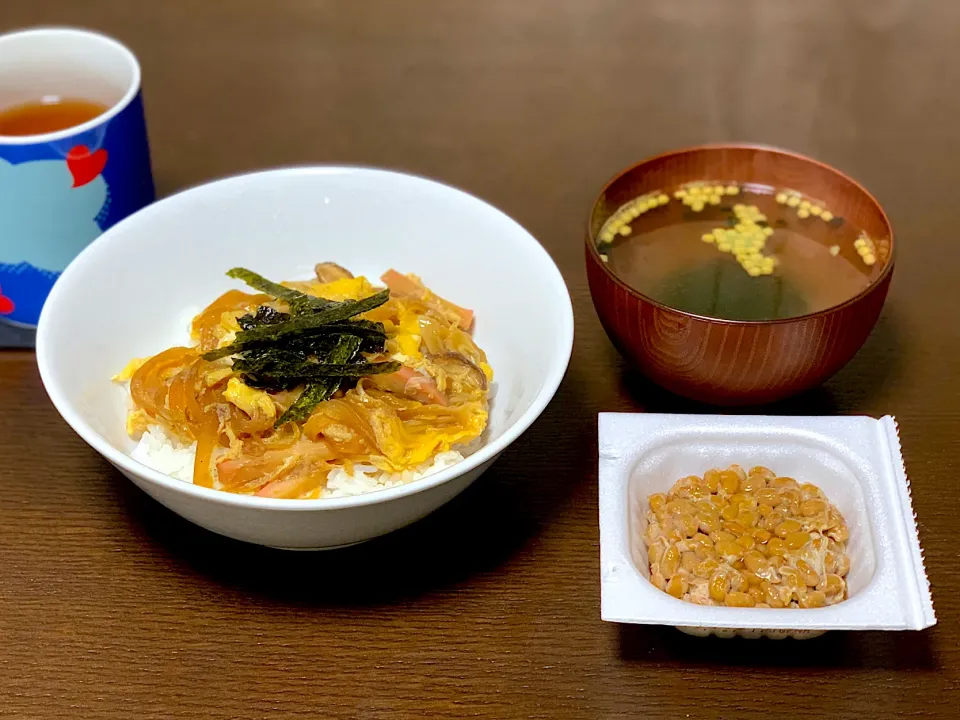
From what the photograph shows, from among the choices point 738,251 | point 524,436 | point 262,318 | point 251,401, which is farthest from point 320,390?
point 738,251

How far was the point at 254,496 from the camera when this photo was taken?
1225 mm

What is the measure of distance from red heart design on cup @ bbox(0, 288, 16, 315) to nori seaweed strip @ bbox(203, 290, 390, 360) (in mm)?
505

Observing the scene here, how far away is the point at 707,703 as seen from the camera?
4.15 feet

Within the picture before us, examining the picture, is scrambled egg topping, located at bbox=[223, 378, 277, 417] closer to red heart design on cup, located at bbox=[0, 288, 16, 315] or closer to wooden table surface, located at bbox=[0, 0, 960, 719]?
Result: wooden table surface, located at bbox=[0, 0, 960, 719]

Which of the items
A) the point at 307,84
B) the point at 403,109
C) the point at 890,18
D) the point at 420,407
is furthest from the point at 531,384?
the point at 890,18

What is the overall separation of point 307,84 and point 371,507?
1.66 m

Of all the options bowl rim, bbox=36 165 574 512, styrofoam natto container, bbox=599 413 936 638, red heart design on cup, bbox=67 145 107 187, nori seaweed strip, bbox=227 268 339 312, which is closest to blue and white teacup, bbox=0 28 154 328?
red heart design on cup, bbox=67 145 107 187

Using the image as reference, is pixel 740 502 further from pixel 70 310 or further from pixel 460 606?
pixel 70 310

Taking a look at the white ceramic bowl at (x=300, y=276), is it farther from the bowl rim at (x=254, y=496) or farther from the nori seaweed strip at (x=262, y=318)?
the nori seaweed strip at (x=262, y=318)

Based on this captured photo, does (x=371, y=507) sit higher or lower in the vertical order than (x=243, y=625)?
higher

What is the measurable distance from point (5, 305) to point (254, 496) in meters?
0.84

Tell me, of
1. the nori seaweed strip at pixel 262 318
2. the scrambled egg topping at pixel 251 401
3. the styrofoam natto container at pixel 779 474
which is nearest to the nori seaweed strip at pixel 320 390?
the scrambled egg topping at pixel 251 401

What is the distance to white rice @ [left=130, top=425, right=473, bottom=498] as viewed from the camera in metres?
1.42

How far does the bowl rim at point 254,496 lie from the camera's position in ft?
3.94
